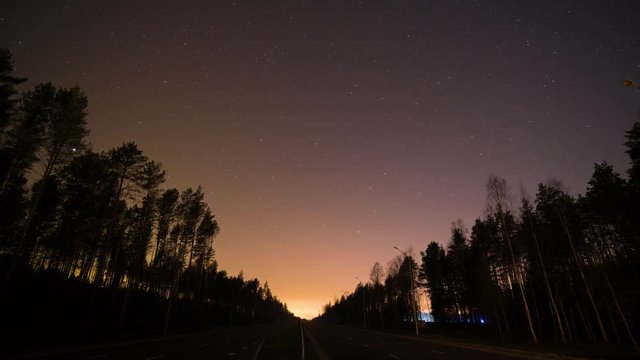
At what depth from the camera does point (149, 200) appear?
44.5 meters

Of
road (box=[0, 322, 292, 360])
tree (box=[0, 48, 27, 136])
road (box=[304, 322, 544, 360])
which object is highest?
tree (box=[0, 48, 27, 136])

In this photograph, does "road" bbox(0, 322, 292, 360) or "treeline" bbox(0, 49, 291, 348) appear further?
"treeline" bbox(0, 49, 291, 348)

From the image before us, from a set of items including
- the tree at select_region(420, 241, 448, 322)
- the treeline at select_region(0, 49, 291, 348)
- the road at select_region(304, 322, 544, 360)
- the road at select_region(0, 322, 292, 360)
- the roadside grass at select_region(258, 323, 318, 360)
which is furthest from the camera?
the tree at select_region(420, 241, 448, 322)

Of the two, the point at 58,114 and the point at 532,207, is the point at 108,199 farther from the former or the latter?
the point at 532,207

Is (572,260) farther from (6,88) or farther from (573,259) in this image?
(6,88)

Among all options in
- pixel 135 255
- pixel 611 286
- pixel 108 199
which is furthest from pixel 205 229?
pixel 611 286

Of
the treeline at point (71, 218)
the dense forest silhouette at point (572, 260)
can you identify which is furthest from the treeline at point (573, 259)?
the treeline at point (71, 218)

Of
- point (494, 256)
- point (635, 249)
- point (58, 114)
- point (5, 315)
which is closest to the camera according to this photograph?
point (5, 315)

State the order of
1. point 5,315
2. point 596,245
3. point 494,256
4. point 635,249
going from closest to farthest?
point 5,315 → point 635,249 → point 596,245 → point 494,256

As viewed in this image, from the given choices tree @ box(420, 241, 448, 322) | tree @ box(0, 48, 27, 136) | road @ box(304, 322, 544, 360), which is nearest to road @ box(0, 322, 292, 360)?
road @ box(304, 322, 544, 360)

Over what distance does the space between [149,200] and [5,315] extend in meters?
19.6

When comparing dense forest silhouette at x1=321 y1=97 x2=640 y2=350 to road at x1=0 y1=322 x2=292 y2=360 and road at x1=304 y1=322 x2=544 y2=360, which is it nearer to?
road at x1=304 y1=322 x2=544 y2=360

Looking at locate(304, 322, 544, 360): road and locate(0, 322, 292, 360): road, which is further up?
locate(0, 322, 292, 360): road

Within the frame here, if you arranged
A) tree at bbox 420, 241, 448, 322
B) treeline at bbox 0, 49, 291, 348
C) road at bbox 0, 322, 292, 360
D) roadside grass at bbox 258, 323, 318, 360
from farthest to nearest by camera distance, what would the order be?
tree at bbox 420, 241, 448, 322, treeline at bbox 0, 49, 291, 348, roadside grass at bbox 258, 323, 318, 360, road at bbox 0, 322, 292, 360
